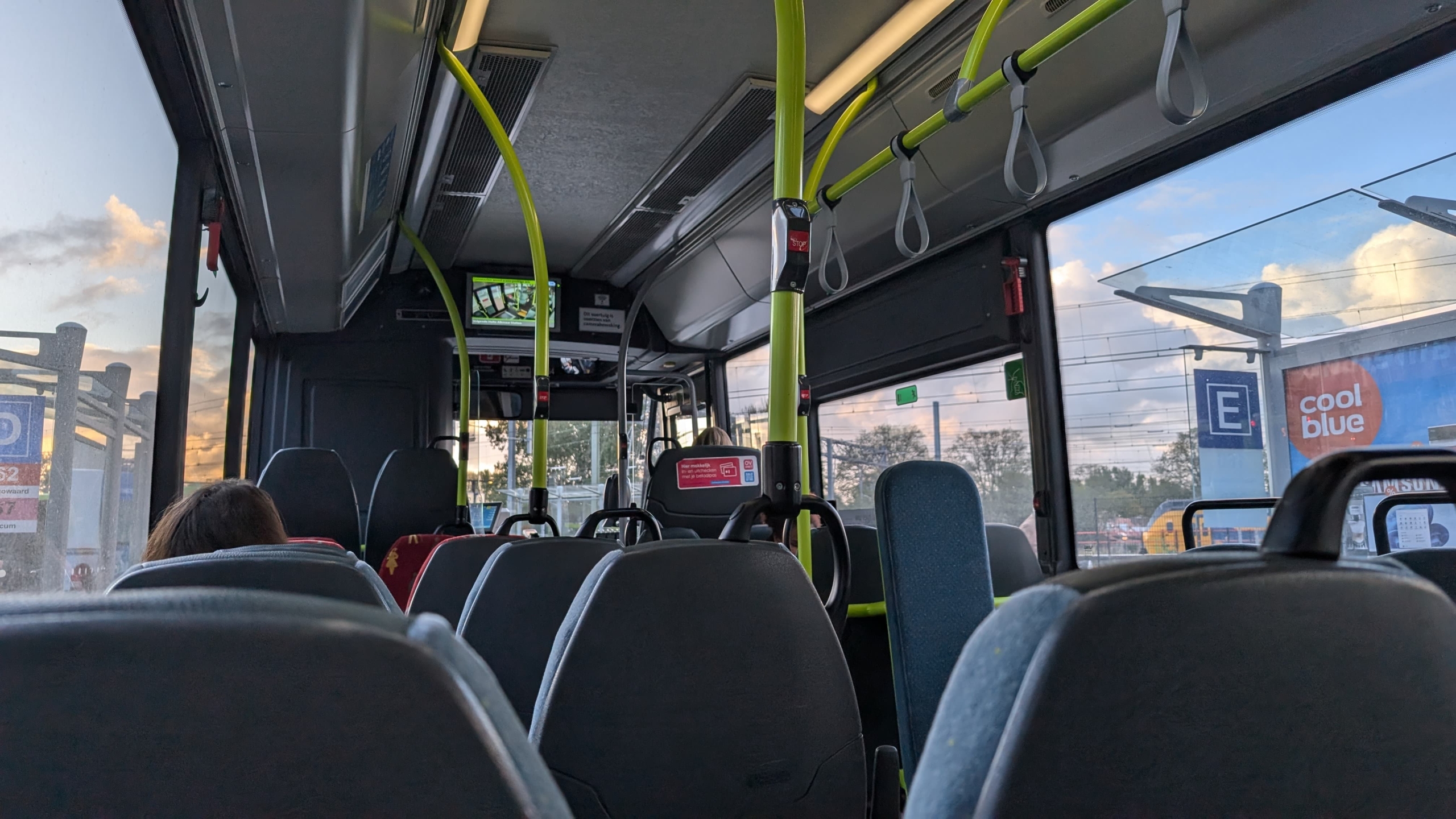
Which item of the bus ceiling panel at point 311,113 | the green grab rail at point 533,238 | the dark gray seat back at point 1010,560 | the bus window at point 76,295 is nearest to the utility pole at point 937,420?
the dark gray seat back at point 1010,560

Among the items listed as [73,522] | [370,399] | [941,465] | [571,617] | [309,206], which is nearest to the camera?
[571,617]

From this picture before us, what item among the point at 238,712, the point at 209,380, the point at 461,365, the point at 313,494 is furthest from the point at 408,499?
the point at 238,712

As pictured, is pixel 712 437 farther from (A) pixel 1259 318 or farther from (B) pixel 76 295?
(B) pixel 76 295

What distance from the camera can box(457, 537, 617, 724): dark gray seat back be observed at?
1.73 metres

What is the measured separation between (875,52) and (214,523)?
279 centimetres

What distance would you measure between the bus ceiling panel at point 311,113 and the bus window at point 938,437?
2284 millimetres

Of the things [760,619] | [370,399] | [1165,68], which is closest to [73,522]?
[760,619]

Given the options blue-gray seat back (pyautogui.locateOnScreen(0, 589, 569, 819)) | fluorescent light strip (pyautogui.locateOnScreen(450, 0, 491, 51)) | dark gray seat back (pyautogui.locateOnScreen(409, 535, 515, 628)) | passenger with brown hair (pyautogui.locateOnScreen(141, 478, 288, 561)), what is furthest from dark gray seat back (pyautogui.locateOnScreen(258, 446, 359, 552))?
blue-gray seat back (pyautogui.locateOnScreen(0, 589, 569, 819))

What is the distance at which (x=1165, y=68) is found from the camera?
196 centimetres

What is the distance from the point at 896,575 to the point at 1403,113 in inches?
74.3

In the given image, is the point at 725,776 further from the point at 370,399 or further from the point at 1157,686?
the point at 370,399

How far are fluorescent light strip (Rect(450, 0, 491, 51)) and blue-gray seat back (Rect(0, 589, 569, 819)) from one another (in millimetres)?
3304

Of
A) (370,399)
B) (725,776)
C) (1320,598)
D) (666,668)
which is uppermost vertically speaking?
(370,399)

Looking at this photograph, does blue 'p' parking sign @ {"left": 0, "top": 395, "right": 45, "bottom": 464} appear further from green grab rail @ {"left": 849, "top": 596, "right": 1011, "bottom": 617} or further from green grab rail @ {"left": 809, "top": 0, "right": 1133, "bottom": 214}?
green grab rail @ {"left": 849, "top": 596, "right": 1011, "bottom": 617}
